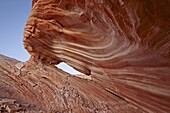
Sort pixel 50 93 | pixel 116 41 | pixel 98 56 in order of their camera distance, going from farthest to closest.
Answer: pixel 50 93
pixel 98 56
pixel 116 41

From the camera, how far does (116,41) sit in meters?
4.03

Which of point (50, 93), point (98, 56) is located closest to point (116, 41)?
point (98, 56)

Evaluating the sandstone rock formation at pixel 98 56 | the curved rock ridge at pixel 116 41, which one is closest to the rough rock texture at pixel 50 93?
the sandstone rock formation at pixel 98 56

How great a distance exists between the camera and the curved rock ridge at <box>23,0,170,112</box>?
3.26m

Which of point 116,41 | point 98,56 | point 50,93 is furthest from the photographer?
point 50,93

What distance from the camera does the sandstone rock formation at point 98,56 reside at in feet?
10.9

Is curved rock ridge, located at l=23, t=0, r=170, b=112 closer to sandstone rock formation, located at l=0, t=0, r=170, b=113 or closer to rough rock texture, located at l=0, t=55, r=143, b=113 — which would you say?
sandstone rock formation, located at l=0, t=0, r=170, b=113

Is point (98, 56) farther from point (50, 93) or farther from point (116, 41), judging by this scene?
point (50, 93)

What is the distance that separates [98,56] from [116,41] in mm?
696

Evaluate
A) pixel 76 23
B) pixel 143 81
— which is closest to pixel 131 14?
pixel 143 81

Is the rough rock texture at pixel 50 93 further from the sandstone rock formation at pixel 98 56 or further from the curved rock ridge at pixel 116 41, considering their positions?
the curved rock ridge at pixel 116 41

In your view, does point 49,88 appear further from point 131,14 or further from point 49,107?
point 131,14

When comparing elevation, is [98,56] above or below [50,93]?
above

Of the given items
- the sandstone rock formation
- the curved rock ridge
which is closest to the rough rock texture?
the sandstone rock formation
